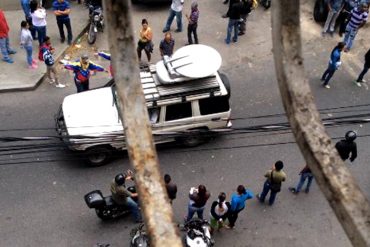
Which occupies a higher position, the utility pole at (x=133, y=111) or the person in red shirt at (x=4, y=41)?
the utility pole at (x=133, y=111)

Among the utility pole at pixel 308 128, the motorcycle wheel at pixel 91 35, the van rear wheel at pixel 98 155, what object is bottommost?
the van rear wheel at pixel 98 155

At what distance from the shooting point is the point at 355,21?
1591 cm

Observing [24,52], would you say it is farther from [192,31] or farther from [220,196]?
[220,196]

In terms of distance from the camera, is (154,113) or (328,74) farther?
(328,74)

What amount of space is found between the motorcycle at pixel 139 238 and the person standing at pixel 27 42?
688cm

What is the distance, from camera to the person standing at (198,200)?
10.8 meters

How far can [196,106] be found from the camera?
40.8 ft

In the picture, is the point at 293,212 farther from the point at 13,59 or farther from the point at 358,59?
the point at 13,59

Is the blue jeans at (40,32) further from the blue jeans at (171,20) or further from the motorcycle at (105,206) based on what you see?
the motorcycle at (105,206)

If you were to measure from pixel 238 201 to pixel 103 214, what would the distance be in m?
2.95

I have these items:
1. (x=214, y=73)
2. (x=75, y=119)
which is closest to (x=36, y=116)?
(x=75, y=119)

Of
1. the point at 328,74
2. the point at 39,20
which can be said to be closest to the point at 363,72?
the point at 328,74

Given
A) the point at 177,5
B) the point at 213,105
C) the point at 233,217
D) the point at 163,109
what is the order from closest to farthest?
the point at 233,217 < the point at 163,109 < the point at 213,105 < the point at 177,5

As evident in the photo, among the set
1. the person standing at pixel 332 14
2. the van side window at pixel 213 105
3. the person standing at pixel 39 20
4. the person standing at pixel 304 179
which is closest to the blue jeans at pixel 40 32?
the person standing at pixel 39 20
